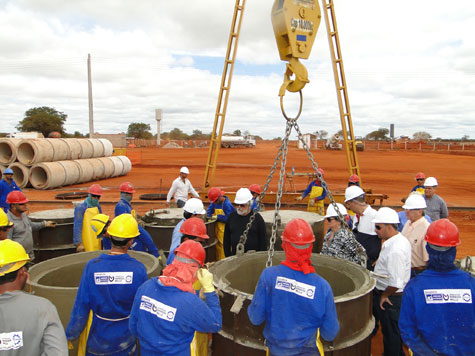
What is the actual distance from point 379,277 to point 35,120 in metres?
55.5

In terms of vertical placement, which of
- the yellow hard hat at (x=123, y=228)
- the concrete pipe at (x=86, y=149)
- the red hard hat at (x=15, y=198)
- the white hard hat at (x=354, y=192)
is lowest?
the red hard hat at (x=15, y=198)

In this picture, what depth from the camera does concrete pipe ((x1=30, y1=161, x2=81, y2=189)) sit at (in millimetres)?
17781

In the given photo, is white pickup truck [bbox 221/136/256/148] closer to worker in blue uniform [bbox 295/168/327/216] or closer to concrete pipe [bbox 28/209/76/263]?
worker in blue uniform [bbox 295/168/327/216]

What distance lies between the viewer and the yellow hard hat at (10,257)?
7.41ft

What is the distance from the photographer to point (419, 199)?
4645 millimetres

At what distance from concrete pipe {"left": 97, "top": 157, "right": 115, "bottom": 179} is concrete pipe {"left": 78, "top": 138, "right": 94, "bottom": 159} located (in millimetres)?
600

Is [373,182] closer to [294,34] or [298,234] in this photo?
[294,34]

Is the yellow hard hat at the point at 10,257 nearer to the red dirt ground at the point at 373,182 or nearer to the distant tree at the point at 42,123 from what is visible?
the red dirt ground at the point at 373,182

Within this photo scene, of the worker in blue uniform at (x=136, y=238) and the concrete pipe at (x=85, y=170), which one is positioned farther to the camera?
the concrete pipe at (x=85, y=170)

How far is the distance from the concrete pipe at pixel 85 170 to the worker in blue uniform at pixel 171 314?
18599 mm

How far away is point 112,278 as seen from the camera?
2891mm

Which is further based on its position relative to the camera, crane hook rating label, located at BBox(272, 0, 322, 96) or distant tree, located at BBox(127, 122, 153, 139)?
distant tree, located at BBox(127, 122, 153, 139)

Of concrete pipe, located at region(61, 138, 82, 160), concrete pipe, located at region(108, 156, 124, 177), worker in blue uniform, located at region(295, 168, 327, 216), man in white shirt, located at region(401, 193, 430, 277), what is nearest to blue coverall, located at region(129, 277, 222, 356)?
man in white shirt, located at region(401, 193, 430, 277)

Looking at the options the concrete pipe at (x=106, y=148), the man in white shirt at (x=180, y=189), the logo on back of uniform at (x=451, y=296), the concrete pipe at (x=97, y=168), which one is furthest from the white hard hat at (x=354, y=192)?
the concrete pipe at (x=106, y=148)
